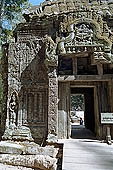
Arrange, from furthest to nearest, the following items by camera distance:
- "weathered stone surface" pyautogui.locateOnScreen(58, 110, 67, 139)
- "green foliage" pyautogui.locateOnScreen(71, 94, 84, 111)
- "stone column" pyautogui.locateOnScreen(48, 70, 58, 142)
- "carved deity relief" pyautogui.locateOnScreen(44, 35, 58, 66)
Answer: "green foliage" pyautogui.locateOnScreen(71, 94, 84, 111)
"weathered stone surface" pyautogui.locateOnScreen(58, 110, 67, 139)
"carved deity relief" pyautogui.locateOnScreen(44, 35, 58, 66)
"stone column" pyautogui.locateOnScreen(48, 70, 58, 142)

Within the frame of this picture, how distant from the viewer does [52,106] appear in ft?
24.5

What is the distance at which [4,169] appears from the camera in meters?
4.68

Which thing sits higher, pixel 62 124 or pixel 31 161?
pixel 62 124

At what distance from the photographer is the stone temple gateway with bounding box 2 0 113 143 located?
7.67 meters

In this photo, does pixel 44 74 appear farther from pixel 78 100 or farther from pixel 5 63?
pixel 78 100

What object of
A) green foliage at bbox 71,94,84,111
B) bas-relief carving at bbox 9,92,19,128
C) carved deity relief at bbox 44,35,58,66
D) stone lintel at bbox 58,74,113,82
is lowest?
green foliage at bbox 71,94,84,111

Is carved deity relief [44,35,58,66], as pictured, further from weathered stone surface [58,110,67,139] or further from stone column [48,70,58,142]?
weathered stone surface [58,110,67,139]

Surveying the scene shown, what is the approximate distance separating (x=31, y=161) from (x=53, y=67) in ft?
12.8

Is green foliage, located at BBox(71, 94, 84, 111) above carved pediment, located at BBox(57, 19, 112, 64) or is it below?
below

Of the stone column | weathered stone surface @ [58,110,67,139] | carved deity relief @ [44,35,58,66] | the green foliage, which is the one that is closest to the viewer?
the stone column

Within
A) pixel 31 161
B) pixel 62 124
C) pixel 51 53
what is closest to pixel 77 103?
pixel 62 124

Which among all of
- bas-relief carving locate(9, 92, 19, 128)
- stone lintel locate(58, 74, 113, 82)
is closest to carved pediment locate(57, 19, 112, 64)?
stone lintel locate(58, 74, 113, 82)

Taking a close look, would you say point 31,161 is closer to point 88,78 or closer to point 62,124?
point 62,124

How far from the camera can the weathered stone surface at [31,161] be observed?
4862 mm
